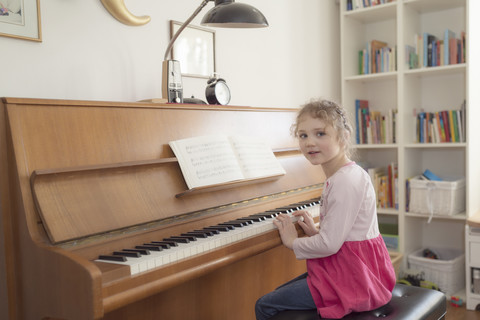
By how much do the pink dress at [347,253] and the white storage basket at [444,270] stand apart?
1745 mm

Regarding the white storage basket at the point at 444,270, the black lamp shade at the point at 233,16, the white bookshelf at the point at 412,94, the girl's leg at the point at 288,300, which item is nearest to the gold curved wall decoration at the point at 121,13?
the black lamp shade at the point at 233,16

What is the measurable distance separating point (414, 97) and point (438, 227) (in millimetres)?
990

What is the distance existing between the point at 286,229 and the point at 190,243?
41cm

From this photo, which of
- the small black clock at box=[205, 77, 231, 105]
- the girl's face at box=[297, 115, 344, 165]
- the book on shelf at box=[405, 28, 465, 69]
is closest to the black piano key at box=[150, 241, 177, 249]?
the girl's face at box=[297, 115, 344, 165]

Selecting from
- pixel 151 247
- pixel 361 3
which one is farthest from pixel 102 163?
pixel 361 3

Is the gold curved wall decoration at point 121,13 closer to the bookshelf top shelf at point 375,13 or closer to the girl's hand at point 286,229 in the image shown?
the girl's hand at point 286,229

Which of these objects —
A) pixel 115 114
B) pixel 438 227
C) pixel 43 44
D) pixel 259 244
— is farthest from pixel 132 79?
pixel 438 227

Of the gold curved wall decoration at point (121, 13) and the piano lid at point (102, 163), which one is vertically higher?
the gold curved wall decoration at point (121, 13)

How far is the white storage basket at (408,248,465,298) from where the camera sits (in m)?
3.08

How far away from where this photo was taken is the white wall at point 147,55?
1841 millimetres

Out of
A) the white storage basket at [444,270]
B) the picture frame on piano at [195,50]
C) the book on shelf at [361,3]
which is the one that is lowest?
the white storage basket at [444,270]

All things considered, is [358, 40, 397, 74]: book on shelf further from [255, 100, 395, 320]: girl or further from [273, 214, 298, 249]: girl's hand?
[273, 214, 298, 249]: girl's hand

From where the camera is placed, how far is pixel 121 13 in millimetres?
2066

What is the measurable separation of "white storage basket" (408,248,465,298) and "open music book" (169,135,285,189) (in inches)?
63.2
